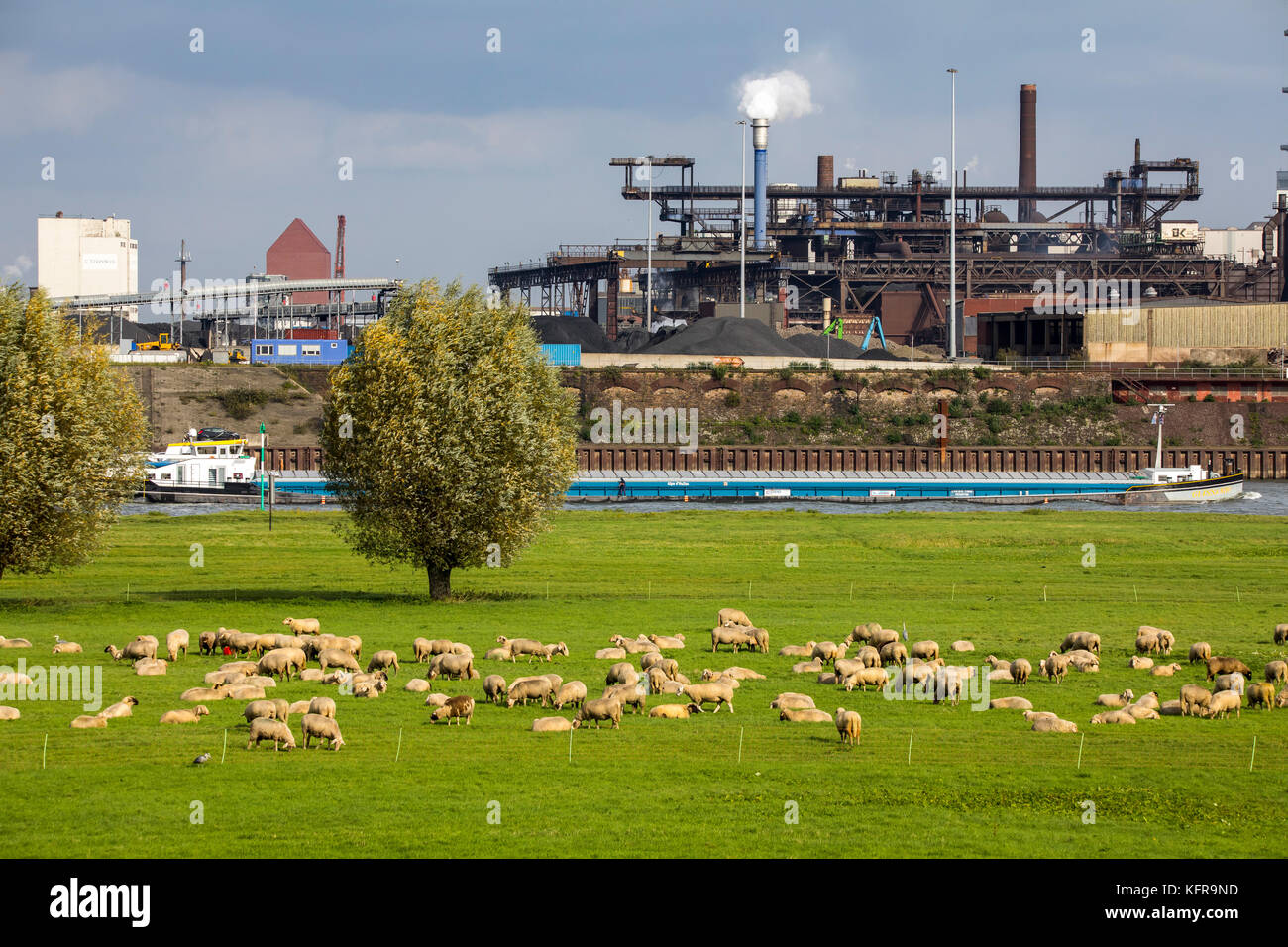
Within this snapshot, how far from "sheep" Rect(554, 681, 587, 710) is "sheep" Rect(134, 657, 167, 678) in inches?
368

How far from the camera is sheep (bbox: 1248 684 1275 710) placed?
87.0 feet

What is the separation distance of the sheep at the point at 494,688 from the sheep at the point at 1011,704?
9.79m

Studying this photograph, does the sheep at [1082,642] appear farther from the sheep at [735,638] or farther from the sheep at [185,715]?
the sheep at [185,715]

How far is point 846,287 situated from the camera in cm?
18638

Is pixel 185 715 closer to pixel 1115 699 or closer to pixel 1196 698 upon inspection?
pixel 1115 699

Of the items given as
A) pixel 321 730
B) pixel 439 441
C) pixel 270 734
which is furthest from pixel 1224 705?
pixel 439 441

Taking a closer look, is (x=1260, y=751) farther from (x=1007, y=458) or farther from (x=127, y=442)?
(x=1007, y=458)

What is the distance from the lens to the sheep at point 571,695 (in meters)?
25.8

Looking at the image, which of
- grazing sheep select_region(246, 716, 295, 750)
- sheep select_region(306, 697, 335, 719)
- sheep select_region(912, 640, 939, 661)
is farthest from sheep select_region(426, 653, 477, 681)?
sheep select_region(912, 640, 939, 661)

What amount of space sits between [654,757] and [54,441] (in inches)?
962

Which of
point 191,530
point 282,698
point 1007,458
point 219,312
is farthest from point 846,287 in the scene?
point 282,698

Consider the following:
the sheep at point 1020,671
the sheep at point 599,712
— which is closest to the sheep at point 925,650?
the sheep at point 1020,671
